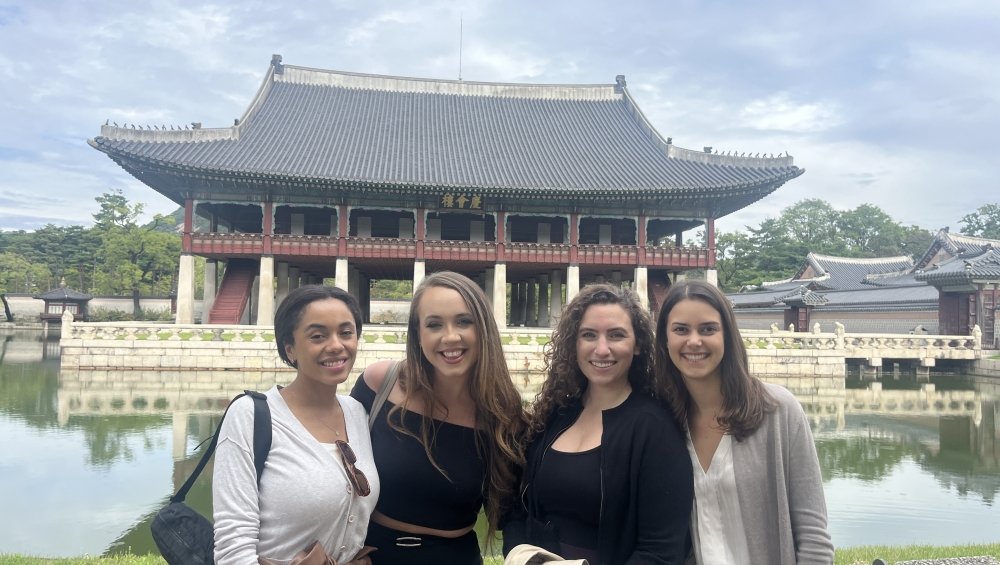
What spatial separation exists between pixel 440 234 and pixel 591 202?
6557 mm

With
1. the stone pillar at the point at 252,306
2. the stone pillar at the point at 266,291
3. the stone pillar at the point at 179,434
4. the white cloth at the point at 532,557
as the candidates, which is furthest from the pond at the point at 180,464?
the stone pillar at the point at 252,306

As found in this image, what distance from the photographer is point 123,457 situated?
9180mm

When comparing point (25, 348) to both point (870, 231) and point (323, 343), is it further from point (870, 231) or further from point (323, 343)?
point (870, 231)

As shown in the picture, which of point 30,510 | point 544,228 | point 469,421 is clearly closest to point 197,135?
point 544,228

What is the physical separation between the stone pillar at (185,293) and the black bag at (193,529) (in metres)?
22.6

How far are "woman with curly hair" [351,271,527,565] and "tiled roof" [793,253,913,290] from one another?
130 feet

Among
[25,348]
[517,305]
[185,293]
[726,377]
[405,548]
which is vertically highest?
[517,305]

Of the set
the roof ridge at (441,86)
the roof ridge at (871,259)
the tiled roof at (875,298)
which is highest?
the roof ridge at (441,86)

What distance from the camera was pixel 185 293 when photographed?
901 inches

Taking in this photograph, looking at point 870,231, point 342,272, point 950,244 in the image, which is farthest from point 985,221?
point 342,272

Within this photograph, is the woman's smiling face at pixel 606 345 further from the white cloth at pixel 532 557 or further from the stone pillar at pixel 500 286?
the stone pillar at pixel 500 286

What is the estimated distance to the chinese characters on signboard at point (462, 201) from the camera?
24.7 m

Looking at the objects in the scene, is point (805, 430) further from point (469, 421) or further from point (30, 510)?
point (30, 510)

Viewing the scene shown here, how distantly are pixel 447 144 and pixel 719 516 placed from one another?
26.8 metres
